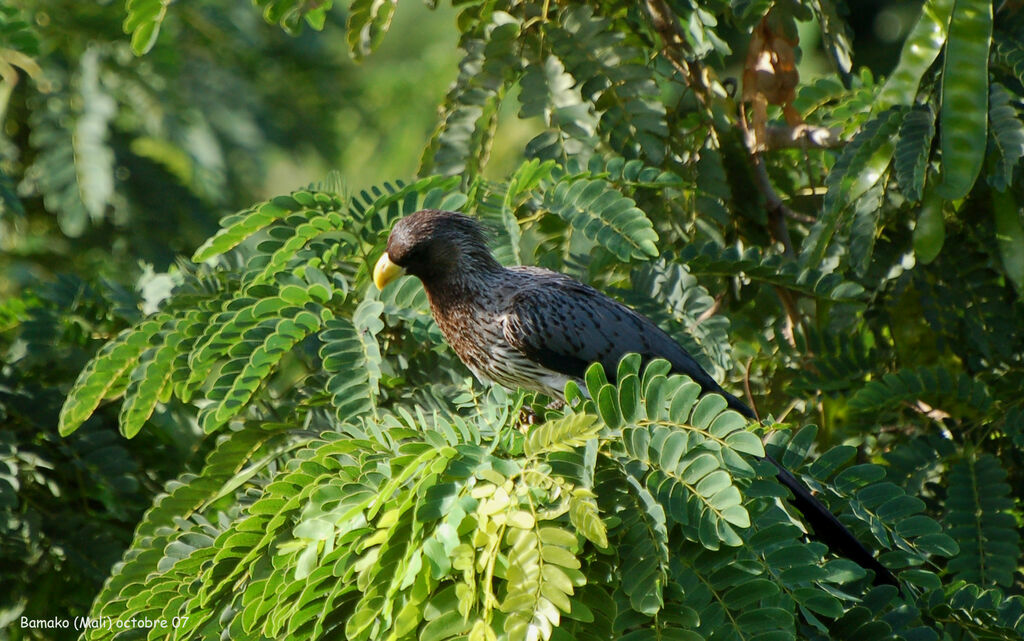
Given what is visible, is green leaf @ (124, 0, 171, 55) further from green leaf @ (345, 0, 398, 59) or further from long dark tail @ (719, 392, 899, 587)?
long dark tail @ (719, 392, 899, 587)

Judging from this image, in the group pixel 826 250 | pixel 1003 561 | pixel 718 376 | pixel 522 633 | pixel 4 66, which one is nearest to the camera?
pixel 522 633

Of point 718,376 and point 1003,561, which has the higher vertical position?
point 718,376

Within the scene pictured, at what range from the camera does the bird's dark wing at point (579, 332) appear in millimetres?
3010

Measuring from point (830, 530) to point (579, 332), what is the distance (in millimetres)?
1019

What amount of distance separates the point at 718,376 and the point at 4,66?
3371 mm

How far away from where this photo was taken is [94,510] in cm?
338

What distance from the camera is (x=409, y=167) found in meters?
7.62

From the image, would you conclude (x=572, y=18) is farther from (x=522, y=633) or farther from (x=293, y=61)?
(x=293, y=61)

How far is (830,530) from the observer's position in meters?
2.37

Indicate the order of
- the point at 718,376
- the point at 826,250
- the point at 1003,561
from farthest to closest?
1. the point at 826,250
2. the point at 718,376
3. the point at 1003,561

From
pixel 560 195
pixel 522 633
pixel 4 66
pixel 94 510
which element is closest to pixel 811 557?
pixel 522 633

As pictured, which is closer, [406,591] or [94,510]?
[406,591]

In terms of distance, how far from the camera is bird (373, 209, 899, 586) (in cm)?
302


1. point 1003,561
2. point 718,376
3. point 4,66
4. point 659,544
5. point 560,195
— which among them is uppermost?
point 4,66
